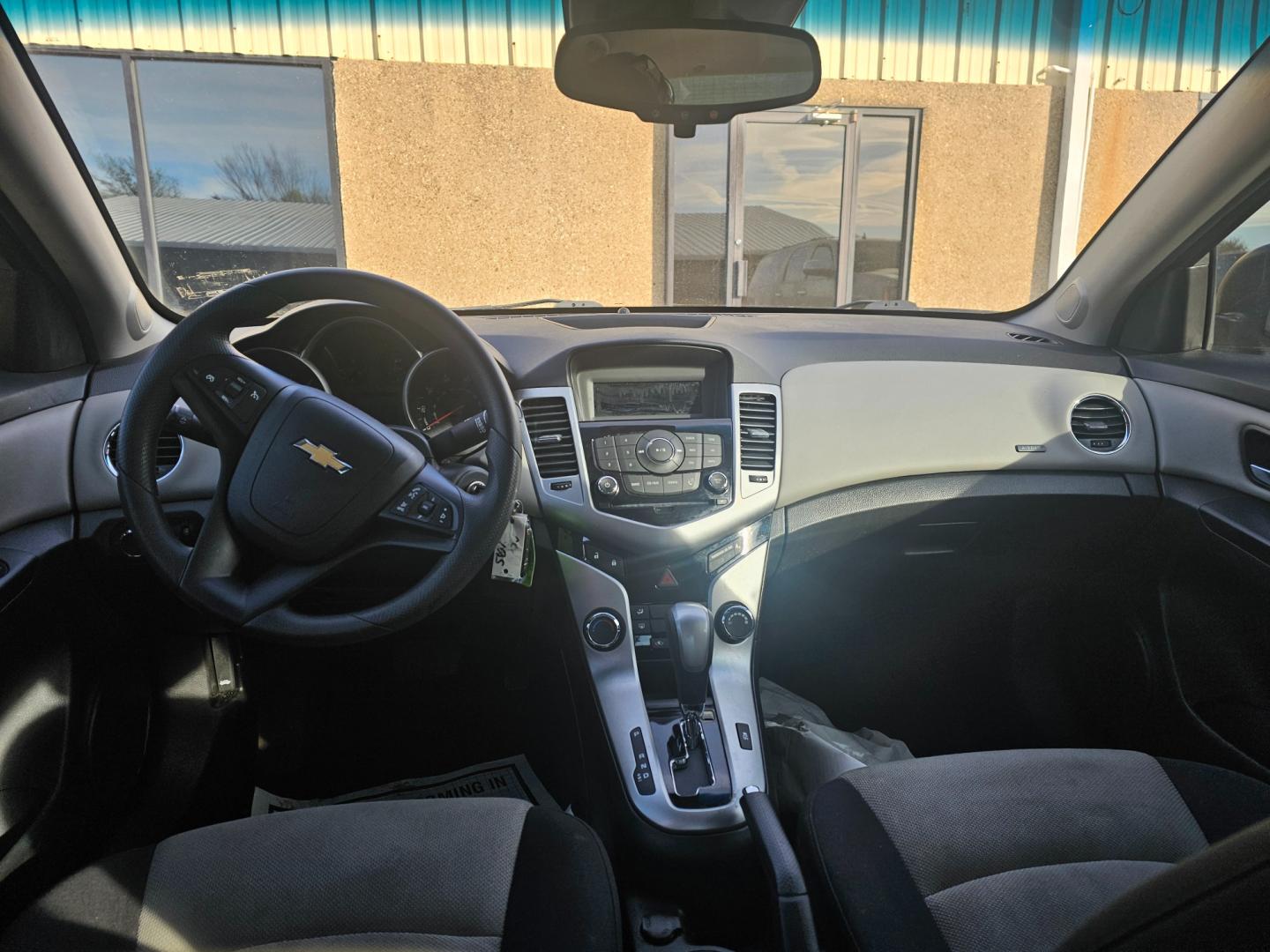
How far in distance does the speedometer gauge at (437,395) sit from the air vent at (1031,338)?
1396mm

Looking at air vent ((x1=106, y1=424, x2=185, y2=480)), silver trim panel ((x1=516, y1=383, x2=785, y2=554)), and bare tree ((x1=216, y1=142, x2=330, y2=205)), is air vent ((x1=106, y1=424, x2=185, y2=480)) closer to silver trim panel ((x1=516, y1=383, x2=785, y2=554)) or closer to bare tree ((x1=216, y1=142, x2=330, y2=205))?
silver trim panel ((x1=516, y1=383, x2=785, y2=554))

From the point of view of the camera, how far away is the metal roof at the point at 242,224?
4676 millimetres

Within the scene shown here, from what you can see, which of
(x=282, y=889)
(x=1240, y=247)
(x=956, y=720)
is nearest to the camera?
(x=282, y=889)

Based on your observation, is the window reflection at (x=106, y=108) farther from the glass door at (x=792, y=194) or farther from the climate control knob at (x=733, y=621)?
the climate control knob at (x=733, y=621)

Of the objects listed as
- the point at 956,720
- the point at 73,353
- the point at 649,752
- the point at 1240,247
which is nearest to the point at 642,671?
the point at 649,752

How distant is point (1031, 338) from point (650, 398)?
103cm

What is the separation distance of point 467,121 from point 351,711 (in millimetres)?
4061

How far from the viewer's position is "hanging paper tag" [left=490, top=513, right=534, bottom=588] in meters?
1.70

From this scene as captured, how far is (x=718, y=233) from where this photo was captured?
566cm

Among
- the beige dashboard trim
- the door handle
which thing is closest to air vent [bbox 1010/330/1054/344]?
the beige dashboard trim

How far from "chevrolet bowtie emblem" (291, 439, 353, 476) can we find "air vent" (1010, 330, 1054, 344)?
5.56 ft

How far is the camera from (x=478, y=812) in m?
1.36

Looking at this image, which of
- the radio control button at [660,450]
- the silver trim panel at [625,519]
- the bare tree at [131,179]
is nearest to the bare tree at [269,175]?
the bare tree at [131,179]

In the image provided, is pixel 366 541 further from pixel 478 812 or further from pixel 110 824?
pixel 110 824
